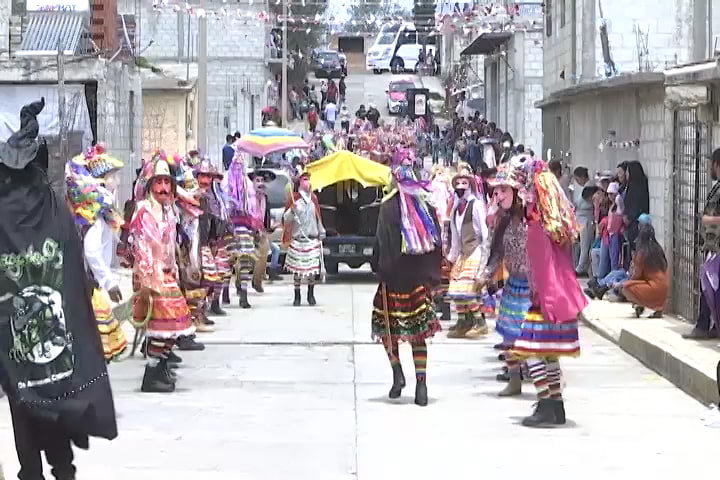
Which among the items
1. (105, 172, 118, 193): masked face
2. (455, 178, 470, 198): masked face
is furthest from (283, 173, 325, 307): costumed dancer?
(105, 172, 118, 193): masked face

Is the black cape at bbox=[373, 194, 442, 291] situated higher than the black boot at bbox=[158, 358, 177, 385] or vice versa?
the black cape at bbox=[373, 194, 442, 291]

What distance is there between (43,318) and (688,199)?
39.5 ft

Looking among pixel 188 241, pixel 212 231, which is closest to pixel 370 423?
pixel 188 241

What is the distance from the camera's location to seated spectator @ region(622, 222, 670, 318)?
673 inches

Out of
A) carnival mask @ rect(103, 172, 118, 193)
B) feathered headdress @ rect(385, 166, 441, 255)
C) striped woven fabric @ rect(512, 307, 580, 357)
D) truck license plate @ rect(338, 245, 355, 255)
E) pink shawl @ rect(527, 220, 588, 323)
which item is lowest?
truck license plate @ rect(338, 245, 355, 255)

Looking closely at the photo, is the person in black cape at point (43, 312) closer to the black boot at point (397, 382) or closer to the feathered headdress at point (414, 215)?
the feathered headdress at point (414, 215)

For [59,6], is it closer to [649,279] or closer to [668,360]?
[649,279]

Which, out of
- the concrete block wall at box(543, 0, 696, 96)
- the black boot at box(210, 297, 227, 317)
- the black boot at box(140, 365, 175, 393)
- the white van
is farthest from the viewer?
the white van

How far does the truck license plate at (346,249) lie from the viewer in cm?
2427

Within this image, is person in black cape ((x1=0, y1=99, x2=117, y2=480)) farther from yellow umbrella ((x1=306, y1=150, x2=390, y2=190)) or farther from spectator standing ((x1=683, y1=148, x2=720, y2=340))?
yellow umbrella ((x1=306, y1=150, x2=390, y2=190))

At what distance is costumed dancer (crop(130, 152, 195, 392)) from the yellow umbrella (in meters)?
12.6

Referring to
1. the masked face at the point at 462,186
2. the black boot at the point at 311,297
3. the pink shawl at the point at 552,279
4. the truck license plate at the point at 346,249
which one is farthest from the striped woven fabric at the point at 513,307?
the truck license plate at the point at 346,249

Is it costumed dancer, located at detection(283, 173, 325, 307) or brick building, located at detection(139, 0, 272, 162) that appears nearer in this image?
costumed dancer, located at detection(283, 173, 325, 307)

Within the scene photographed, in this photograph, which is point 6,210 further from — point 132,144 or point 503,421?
point 132,144
